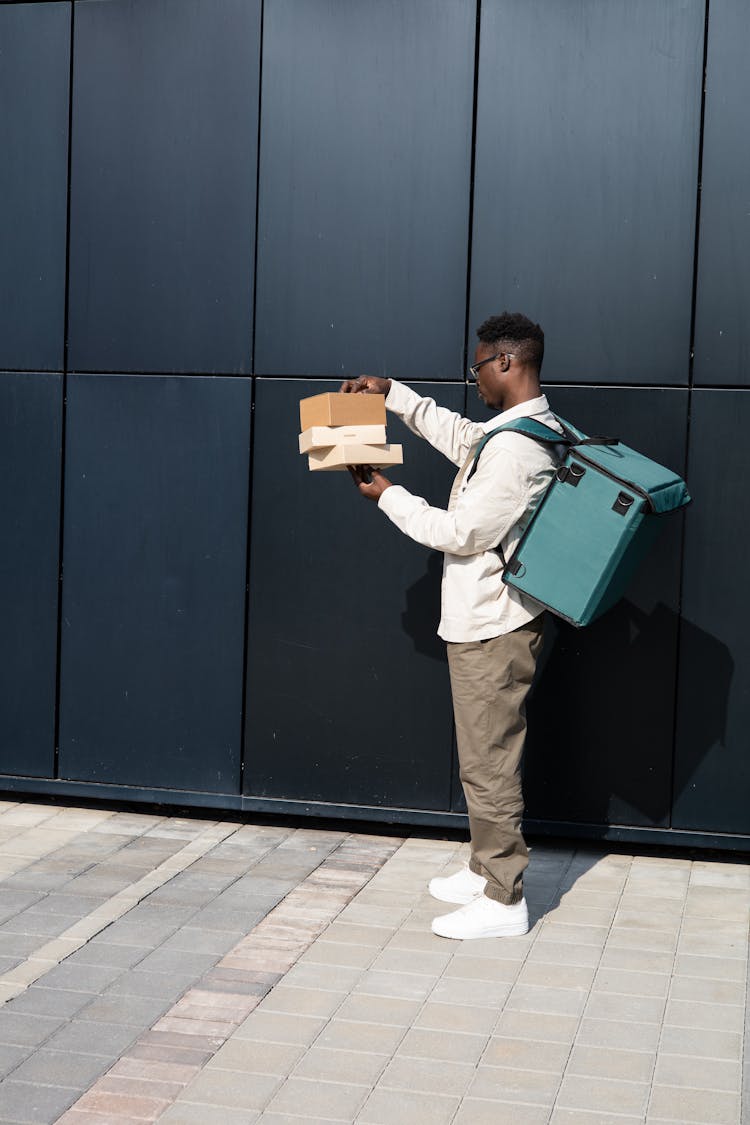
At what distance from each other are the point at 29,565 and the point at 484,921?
2.91 m

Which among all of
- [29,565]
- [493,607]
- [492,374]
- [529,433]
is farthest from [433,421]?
[29,565]

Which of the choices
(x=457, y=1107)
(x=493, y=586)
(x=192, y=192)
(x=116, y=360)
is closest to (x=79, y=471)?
(x=116, y=360)

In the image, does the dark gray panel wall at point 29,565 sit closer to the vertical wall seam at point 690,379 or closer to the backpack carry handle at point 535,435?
the backpack carry handle at point 535,435

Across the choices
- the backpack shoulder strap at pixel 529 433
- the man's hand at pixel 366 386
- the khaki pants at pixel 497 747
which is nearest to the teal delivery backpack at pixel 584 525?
the backpack shoulder strap at pixel 529 433

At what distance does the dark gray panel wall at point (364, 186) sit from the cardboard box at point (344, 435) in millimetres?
988

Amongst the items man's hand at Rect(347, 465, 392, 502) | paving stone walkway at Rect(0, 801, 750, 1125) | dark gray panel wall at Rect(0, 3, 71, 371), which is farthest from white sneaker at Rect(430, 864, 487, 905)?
dark gray panel wall at Rect(0, 3, 71, 371)

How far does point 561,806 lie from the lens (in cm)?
591

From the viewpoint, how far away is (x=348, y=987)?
4336mm

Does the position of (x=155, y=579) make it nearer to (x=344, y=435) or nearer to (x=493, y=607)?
(x=344, y=435)

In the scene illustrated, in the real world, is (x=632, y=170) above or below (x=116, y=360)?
above

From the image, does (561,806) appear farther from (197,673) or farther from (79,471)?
(79,471)

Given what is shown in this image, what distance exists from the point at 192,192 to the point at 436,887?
129 inches

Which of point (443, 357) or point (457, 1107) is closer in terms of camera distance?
point (457, 1107)

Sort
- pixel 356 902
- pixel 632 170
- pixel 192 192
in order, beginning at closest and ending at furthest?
pixel 356 902, pixel 632 170, pixel 192 192
